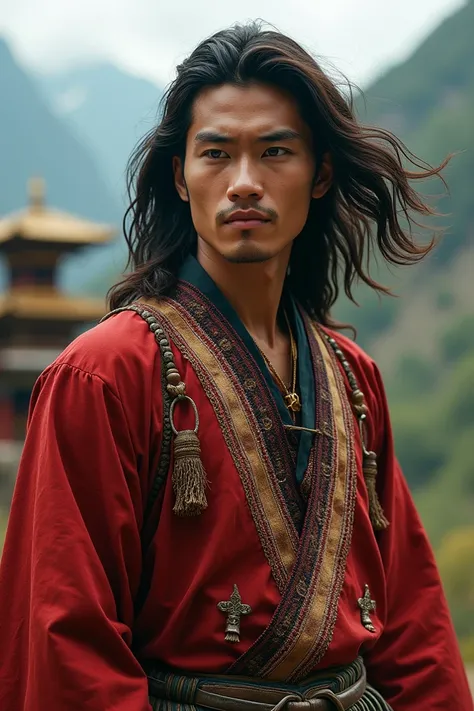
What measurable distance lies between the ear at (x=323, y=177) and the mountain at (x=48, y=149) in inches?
1850

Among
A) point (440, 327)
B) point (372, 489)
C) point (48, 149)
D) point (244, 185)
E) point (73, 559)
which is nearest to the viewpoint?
point (73, 559)

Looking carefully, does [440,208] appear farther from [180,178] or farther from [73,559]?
[73,559]

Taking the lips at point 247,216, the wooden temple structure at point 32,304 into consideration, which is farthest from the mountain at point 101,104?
the lips at point 247,216

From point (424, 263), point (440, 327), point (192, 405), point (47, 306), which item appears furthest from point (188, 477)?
point (424, 263)

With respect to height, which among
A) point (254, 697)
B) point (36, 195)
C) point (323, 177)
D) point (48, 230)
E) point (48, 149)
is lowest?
point (254, 697)

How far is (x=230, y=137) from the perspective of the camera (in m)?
2.06

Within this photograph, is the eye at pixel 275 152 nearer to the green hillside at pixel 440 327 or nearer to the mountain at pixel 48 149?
the green hillside at pixel 440 327

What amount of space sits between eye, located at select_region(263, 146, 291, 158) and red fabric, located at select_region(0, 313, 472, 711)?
399mm

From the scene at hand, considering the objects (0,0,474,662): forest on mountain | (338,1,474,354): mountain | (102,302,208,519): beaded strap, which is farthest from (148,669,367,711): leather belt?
(338,1,474,354): mountain

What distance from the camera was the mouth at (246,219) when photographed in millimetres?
2059

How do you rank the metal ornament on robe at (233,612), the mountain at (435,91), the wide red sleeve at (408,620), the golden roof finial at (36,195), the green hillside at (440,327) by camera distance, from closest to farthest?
the metal ornament on robe at (233,612) < the wide red sleeve at (408,620) < the golden roof finial at (36,195) < the green hillside at (440,327) < the mountain at (435,91)

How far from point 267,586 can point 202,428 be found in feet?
0.98

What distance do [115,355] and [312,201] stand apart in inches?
27.1

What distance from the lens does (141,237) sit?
2.36m
